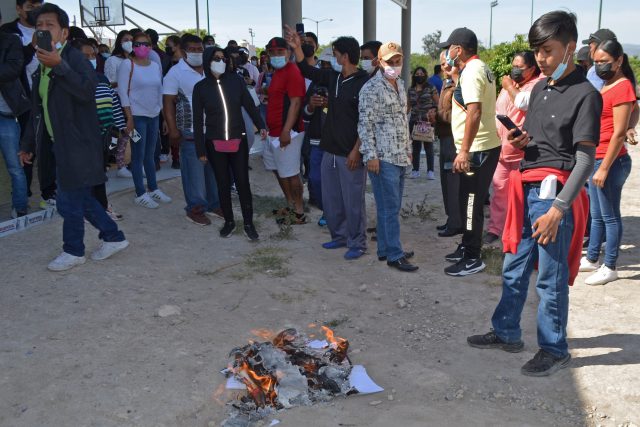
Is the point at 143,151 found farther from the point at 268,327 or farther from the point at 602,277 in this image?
the point at 602,277

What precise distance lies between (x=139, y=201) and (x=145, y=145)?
668 millimetres

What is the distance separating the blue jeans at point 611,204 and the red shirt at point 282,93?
10.2ft

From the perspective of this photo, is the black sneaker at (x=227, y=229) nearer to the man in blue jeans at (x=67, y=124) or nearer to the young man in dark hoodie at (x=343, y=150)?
the young man in dark hoodie at (x=343, y=150)

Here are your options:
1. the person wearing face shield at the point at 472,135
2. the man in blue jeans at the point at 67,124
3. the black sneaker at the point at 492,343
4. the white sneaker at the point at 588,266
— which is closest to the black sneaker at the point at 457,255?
the person wearing face shield at the point at 472,135

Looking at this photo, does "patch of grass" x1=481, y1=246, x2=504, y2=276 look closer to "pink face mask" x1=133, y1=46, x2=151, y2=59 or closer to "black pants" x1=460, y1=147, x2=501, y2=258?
"black pants" x1=460, y1=147, x2=501, y2=258

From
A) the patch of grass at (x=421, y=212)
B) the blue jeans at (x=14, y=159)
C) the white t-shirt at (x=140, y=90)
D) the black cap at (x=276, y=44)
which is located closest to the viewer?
the blue jeans at (x=14, y=159)

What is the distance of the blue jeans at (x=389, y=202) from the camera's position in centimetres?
545

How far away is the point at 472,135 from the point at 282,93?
243 centimetres

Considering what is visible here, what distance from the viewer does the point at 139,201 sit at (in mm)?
7234

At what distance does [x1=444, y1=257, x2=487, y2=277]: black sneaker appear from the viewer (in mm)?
5484

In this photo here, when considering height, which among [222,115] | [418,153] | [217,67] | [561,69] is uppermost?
[217,67]

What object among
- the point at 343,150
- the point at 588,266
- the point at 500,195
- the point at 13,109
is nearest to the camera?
the point at 588,266

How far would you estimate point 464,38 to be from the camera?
16.5 ft

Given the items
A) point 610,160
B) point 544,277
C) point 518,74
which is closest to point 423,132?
point 518,74
